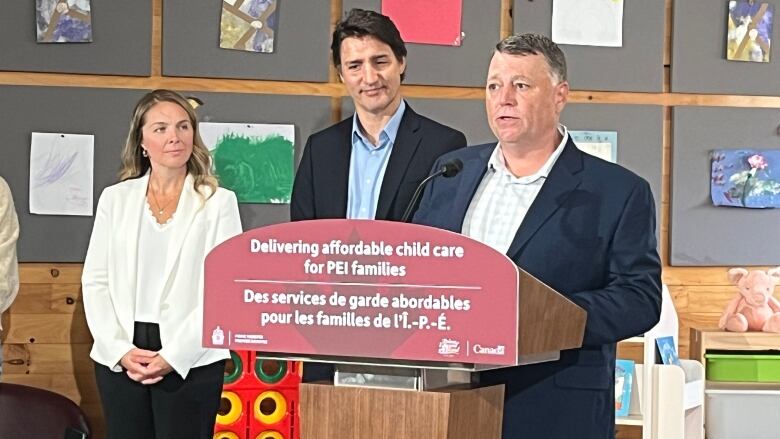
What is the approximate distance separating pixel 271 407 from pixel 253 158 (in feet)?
3.04

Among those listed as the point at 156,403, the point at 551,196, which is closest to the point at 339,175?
the point at 156,403

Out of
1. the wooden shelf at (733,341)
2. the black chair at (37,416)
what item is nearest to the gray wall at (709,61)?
the wooden shelf at (733,341)

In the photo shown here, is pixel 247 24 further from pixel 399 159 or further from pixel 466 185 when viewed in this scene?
pixel 466 185

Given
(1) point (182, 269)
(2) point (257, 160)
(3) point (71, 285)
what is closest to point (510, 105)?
(1) point (182, 269)

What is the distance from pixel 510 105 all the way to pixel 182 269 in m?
1.59

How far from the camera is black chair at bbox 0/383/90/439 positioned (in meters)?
3.38

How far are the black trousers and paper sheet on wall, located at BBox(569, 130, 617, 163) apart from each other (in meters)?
1.79

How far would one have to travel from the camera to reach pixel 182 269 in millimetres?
3322

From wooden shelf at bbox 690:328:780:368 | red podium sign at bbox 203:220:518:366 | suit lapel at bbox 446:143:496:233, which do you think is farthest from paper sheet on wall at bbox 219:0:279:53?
red podium sign at bbox 203:220:518:366

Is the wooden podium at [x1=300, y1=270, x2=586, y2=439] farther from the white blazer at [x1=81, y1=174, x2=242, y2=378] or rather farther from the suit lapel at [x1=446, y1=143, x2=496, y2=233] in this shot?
the white blazer at [x1=81, y1=174, x2=242, y2=378]

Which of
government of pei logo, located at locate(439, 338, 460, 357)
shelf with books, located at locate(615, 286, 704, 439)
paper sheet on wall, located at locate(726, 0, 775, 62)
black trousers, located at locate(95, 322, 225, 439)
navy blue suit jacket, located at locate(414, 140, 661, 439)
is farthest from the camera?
paper sheet on wall, located at locate(726, 0, 775, 62)

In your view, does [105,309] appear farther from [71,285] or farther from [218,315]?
[218,315]

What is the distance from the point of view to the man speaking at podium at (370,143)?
9.16ft

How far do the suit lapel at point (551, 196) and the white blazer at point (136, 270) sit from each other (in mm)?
1487
